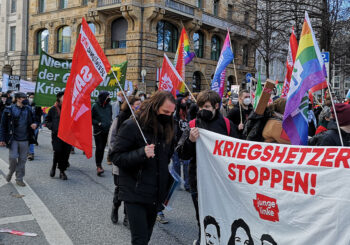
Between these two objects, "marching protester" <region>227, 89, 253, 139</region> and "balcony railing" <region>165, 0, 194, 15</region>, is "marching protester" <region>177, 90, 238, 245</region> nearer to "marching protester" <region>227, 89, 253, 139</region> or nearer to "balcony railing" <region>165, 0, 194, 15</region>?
"marching protester" <region>227, 89, 253, 139</region>

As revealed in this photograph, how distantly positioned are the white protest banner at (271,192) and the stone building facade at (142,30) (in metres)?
16.5

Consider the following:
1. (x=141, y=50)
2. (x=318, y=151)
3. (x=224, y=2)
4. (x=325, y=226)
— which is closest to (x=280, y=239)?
(x=325, y=226)

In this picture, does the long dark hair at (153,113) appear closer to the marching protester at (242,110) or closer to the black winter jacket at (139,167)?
the black winter jacket at (139,167)

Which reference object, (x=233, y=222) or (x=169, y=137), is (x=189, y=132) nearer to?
(x=169, y=137)

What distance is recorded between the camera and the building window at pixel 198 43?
3088 cm

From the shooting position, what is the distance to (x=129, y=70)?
2605cm

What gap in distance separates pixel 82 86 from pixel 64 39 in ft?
94.7

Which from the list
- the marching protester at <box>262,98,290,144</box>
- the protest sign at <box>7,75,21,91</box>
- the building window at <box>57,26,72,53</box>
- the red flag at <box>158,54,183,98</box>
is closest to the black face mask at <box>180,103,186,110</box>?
the red flag at <box>158,54,183,98</box>

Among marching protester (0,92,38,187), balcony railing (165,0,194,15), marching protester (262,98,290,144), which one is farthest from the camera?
balcony railing (165,0,194,15)

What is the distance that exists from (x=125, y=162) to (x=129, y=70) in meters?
23.4

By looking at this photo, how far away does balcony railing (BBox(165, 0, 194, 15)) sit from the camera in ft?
86.5

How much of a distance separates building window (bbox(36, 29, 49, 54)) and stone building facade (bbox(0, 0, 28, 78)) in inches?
52.0

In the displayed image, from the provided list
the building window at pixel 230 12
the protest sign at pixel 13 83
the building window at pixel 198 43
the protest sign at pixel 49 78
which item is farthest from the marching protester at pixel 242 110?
the building window at pixel 230 12

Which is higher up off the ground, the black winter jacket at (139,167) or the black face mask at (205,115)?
the black face mask at (205,115)
